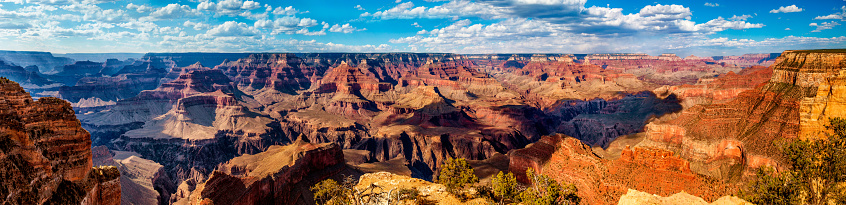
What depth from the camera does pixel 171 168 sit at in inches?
4163

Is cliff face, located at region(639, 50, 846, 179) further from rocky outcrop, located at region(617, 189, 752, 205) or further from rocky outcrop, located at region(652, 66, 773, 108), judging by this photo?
rocky outcrop, located at region(652, 66, 773, 108)

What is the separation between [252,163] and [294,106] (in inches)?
4799

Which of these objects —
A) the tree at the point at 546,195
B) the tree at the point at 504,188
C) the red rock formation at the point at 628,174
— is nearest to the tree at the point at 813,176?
the red rock formation at the point at 628,174

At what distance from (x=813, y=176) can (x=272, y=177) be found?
54935mm

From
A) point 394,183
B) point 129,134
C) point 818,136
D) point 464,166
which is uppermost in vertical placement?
point 818,136

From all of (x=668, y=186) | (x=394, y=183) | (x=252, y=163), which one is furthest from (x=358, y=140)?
(x=668, y=186)

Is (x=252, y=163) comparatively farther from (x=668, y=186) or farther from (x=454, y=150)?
(x=668, y=186)

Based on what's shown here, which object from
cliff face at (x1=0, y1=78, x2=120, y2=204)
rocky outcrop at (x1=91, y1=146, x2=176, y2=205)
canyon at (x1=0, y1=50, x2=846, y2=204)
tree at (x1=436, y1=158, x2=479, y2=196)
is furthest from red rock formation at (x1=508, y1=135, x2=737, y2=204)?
rocky outcrop at (x1=91, y1=146, x2=176, y2=205)

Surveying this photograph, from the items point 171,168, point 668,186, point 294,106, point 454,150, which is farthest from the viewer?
point 294,106

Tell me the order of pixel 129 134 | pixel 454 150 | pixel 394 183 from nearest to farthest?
pixel 394 183
pixel 454 150
pixel 129 134

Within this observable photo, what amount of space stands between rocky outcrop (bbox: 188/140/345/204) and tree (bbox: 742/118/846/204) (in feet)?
159

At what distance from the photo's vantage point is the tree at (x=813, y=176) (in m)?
22.3

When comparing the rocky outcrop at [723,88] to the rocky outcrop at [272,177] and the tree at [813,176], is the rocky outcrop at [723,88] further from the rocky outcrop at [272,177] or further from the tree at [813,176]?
the rocky outcrop at [272,177]

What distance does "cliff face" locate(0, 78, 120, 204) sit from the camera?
19.9 meters
